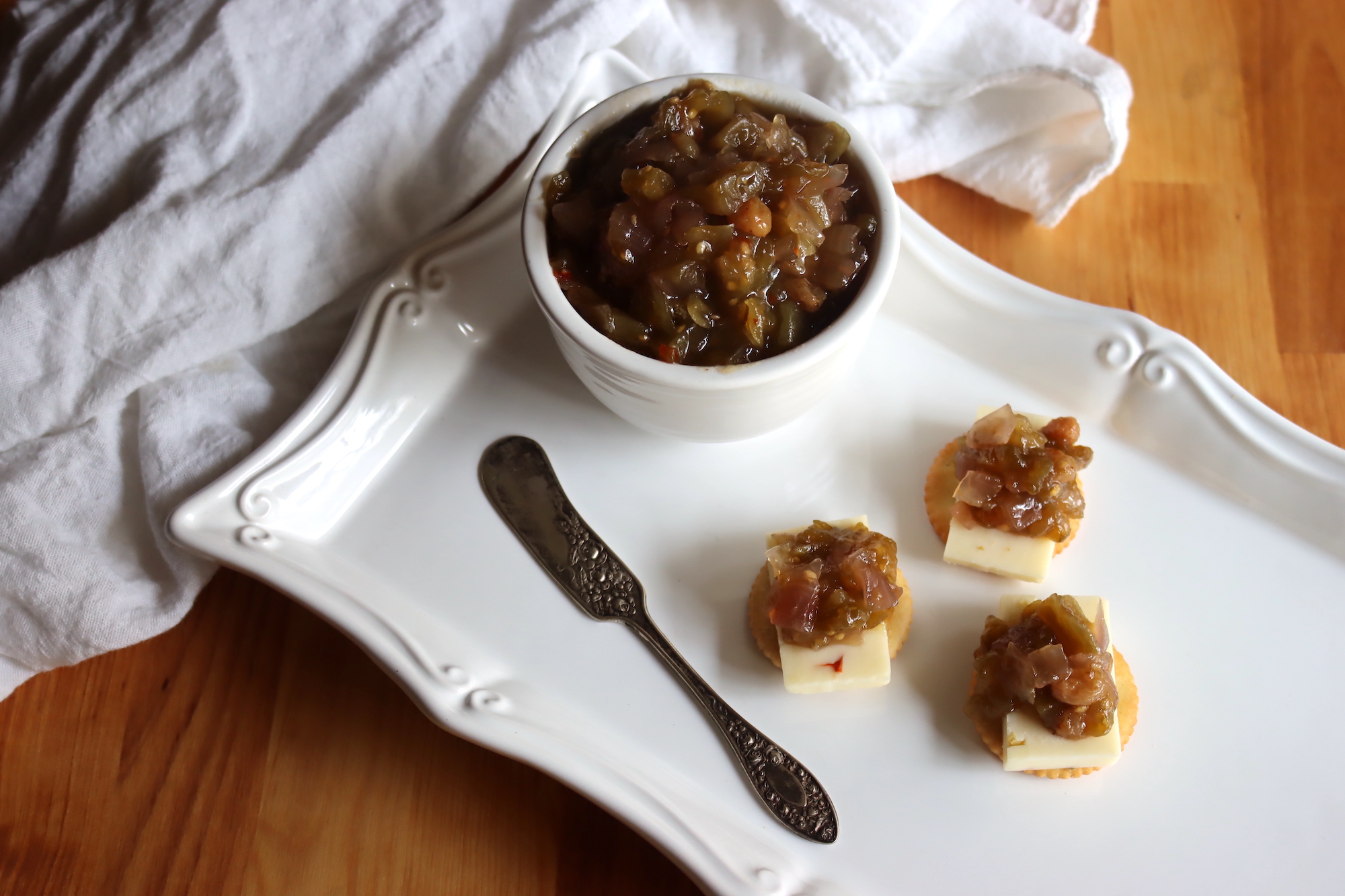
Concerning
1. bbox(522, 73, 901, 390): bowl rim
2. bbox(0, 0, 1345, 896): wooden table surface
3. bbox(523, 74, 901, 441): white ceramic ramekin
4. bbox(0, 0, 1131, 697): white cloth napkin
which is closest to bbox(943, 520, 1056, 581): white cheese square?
bbox(523, 74, 901, 441): white ceramic ramekin

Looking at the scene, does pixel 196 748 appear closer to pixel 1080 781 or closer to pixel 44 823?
pixel 44 823

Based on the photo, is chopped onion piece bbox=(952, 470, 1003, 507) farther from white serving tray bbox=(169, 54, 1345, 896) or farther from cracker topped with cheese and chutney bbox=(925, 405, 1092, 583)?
white serving tray bbox=(169, 54, 1345, 896)

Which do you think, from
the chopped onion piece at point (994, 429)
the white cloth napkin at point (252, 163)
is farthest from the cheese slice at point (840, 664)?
the white cloth napkin at point (252, 163)

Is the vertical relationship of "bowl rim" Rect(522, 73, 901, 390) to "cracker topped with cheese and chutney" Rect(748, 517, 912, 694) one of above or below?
above

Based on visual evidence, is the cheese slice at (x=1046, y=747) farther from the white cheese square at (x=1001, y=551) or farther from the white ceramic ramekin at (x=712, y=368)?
the white ceramic ramekin at (x=712, y=368)

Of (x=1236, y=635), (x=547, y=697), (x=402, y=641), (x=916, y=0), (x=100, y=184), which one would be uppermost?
(x=100, y=184)

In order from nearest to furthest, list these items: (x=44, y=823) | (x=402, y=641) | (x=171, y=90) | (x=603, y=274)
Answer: (x=603, y=274) → (x=402, y=641) → (x=44, y=823) → (x=171, y=90)

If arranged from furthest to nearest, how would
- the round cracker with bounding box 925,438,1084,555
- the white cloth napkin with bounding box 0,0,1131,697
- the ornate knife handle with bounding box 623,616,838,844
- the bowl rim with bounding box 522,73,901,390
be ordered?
the white cloth napkin with bounding box 0,0,1131,697 < the round cracker with bounding box 925,438,1084,555 < the ornate knife handle with bounding box 623,616,838,844 < the bowl rim with bounding box 522,73,901,390

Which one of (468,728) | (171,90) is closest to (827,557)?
(468,728)
